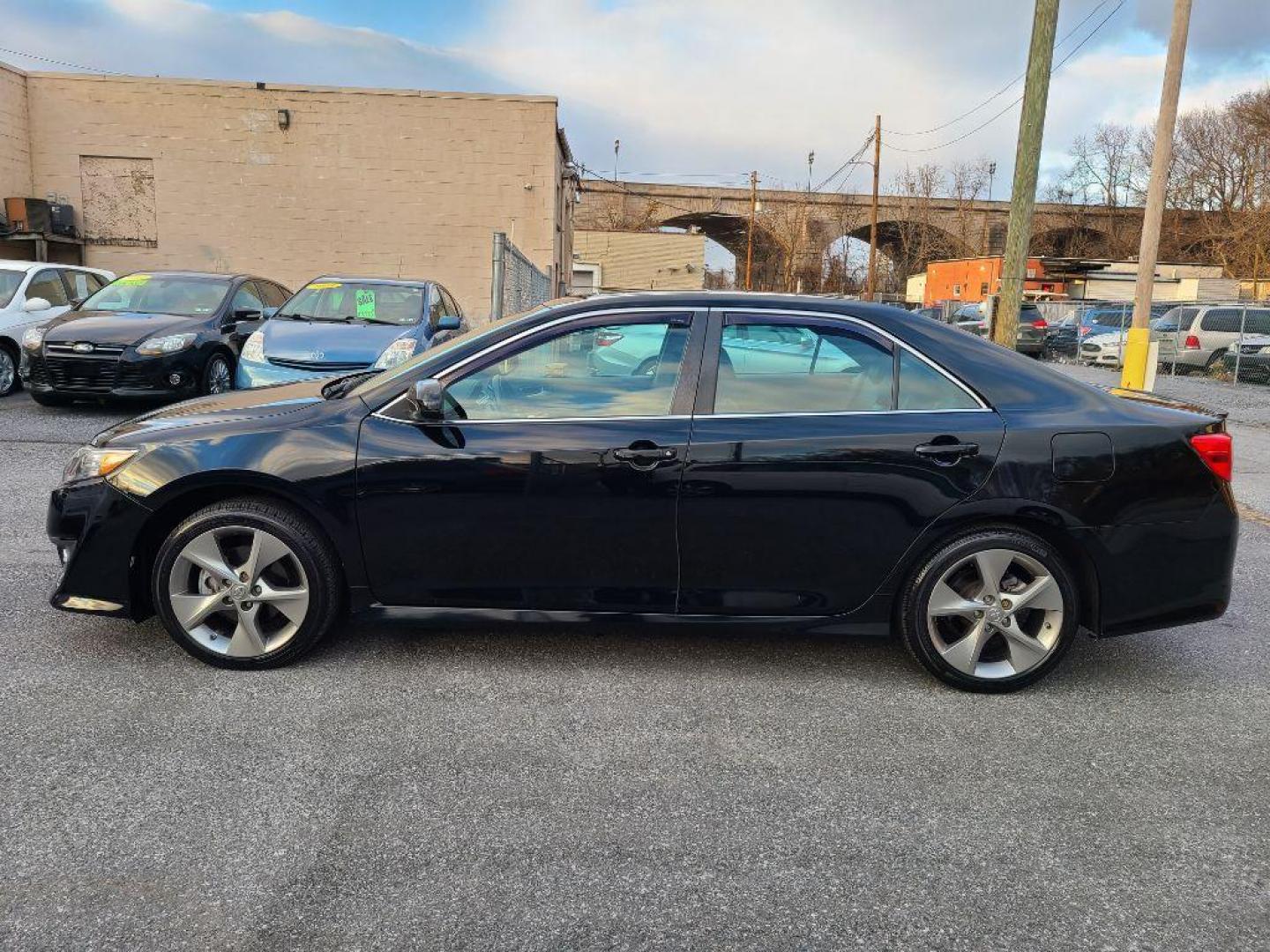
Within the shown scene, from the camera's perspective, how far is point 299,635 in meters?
3.66

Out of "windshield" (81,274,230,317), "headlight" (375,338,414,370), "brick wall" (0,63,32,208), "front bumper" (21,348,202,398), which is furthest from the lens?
"brick wall" (0,63,32,208)

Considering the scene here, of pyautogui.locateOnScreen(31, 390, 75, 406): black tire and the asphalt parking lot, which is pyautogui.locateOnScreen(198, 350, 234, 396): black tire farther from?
the asphalt parking lot

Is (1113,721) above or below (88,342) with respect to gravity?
below

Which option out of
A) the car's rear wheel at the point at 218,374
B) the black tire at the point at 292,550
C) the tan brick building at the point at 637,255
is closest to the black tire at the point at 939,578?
the black tire at the point at 292,550

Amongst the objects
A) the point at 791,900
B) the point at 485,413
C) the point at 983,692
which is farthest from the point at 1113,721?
the point at 485,413

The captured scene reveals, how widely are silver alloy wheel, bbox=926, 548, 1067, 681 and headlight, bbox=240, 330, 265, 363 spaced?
271 inches

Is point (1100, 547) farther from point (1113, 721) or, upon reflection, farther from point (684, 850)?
point (684, 850)

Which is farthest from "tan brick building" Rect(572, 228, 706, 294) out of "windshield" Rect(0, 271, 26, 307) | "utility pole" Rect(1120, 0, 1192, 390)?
"windshield" Rect(0, 271, 26, 307)

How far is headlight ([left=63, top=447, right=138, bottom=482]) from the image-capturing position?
363 centimetres

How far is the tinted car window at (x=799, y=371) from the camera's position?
3645mm

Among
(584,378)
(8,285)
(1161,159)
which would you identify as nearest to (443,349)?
(584,378)

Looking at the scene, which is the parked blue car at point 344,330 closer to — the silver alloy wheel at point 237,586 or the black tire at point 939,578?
the silver alloy wheel at point 237,586

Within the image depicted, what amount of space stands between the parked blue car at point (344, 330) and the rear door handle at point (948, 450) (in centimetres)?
531

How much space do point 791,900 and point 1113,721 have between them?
1.80 m
